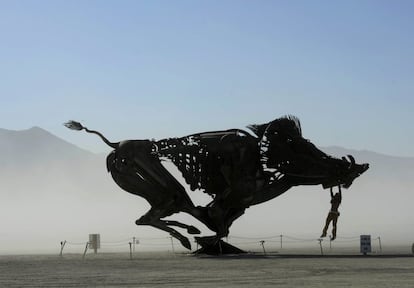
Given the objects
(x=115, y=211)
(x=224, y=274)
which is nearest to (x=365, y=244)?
(x=224, y=274)

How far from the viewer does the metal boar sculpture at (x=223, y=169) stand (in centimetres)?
2800

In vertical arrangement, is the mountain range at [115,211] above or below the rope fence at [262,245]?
above

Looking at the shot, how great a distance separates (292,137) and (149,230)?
83916 millimetres

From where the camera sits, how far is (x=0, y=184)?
181 meters

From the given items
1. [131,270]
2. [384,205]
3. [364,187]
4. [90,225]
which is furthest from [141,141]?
[364,187]

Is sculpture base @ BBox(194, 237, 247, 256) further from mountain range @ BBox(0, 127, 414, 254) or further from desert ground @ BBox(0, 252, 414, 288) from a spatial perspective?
mountain range @ BBox(0, 127, 414, 254)

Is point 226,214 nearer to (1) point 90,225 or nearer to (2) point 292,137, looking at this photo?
(2) point 292,137

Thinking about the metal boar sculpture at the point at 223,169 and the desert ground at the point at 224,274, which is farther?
the metal boar sculpture at the point at 223,169

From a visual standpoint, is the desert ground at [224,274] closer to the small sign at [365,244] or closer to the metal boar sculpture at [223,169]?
the metal boar sculpture at [223,169]

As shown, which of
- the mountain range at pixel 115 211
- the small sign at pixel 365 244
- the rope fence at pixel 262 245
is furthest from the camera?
the mountain range at pixel 115 211

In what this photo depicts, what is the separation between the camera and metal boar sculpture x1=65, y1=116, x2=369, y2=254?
91.9 ft

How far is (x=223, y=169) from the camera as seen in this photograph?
27.9 meters

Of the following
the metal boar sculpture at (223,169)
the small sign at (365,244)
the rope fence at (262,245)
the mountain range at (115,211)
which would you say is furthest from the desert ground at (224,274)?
the mountain range at (115,211)

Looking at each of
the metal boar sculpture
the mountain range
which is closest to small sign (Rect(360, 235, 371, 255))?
the metal boar sculpture
